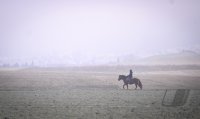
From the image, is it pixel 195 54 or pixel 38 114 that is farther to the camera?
pixel 195 54

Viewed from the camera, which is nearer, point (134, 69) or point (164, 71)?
point (164, 71)

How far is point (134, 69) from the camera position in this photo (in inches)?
1641

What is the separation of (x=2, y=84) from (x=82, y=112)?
18415 mm

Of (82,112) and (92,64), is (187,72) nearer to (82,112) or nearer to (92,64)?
(92,64)

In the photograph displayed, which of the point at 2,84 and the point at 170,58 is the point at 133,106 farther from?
the point at 170,58

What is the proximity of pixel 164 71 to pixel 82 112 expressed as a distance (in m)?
28.4

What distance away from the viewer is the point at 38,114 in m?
12.2

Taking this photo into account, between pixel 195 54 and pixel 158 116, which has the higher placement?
pixel 195 54

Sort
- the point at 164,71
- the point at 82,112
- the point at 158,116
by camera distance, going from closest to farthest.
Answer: the point at 158,116
the point at 82,112
the point at 164,71

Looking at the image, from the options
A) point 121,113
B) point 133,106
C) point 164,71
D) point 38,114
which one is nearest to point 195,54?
point 164,71

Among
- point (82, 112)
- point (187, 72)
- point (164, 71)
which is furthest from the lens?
point (164, 71)

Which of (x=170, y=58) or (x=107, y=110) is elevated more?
(x=170, y=58)

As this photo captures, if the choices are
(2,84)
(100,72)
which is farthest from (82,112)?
(100,72)

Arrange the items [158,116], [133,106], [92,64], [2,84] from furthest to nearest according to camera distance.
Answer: [92,64] < [2,84] < [133,106] < [158,116]
